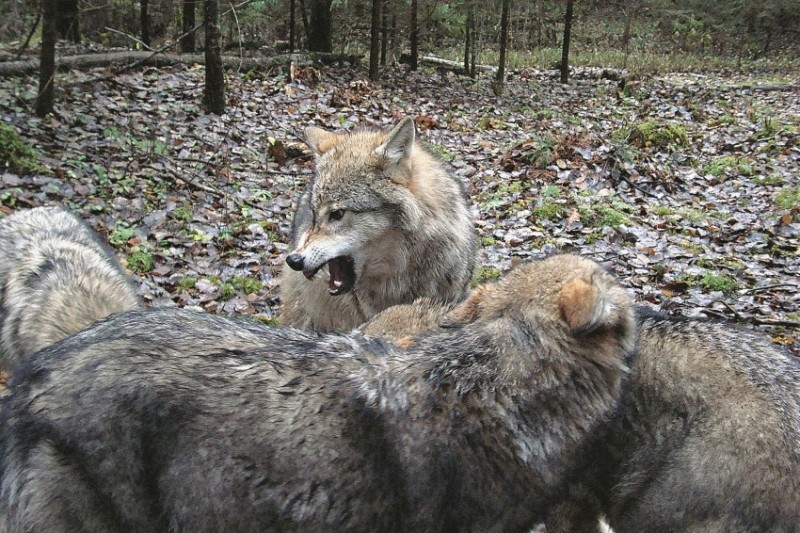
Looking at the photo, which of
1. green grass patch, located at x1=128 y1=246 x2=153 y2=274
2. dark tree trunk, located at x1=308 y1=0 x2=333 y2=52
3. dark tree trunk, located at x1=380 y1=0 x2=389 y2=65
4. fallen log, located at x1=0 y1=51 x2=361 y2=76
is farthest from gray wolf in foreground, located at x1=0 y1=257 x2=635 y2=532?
dark tree trunk, located at x1=380 y1=0 x2=389 y2=65

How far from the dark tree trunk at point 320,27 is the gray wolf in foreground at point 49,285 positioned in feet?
55.9

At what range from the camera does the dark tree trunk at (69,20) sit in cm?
1730

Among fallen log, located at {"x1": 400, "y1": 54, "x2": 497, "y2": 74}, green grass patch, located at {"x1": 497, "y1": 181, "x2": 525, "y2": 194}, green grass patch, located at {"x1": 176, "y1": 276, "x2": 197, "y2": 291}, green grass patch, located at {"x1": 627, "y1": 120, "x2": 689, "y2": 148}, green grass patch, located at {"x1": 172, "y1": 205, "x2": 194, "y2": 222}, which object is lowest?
green grass patch, located at {"x1": 176, "y1": 276, "x2": 197, "y2": 291}

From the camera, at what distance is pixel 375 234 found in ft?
16.8

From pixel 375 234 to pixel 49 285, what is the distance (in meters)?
2.34

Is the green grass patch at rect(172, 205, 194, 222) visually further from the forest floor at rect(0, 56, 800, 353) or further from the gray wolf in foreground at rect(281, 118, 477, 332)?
the gray wolf in foreground at rect(281, 118, 477, 332)

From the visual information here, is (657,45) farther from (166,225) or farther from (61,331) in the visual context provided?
(61,331)

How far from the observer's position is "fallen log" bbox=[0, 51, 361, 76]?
1282 centimetres

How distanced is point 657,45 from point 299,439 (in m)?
39.1

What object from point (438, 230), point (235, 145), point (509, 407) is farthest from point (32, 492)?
point (235, 145)

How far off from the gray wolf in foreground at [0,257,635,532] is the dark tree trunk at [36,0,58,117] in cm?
902

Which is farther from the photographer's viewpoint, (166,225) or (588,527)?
(166,225)

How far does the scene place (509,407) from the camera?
2.87 meters

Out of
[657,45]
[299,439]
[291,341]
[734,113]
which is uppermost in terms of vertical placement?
[657,45]
